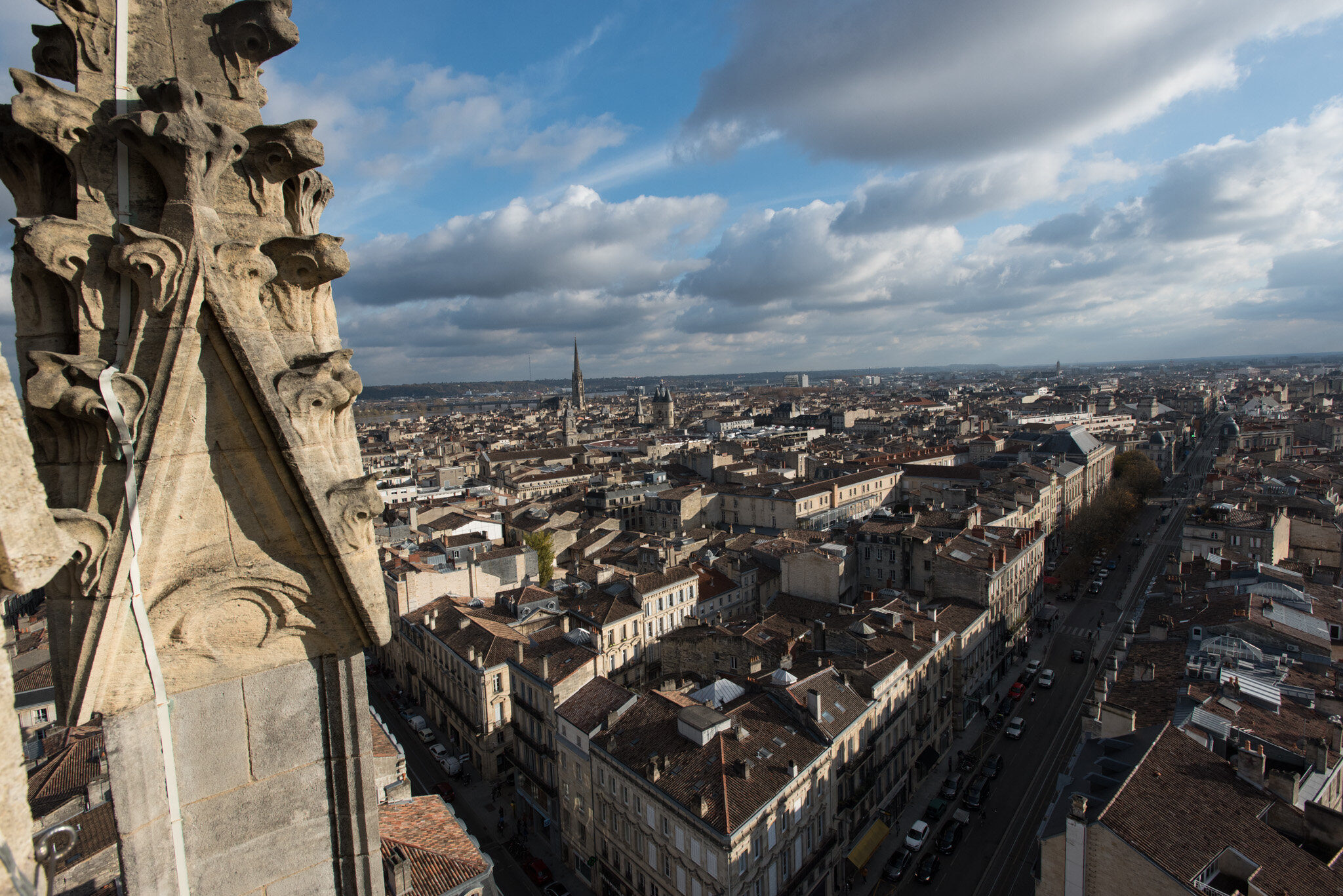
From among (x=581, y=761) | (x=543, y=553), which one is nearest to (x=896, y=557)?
(x=543, y=553)

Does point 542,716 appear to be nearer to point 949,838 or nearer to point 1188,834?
point 949,838

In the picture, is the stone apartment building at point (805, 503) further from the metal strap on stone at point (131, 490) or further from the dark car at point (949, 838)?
the metal strap on stone at point (131, 490)

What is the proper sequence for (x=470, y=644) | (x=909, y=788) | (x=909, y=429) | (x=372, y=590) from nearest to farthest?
(x=372, y=590) < (x=909, y=788) < (x=470, y=644) < (x=909, y=429)

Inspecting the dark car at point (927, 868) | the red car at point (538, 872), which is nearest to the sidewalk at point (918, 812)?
the dark car at point (927, 868)

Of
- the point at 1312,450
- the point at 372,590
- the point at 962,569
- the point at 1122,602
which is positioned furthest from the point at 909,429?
the point at 372,590

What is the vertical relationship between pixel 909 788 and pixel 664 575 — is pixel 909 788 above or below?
below

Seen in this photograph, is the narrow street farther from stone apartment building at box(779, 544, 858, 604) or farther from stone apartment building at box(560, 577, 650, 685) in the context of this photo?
stone apartment building at box(560, 577, 650, 685)

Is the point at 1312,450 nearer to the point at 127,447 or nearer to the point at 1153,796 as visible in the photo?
the point at 1153,796
